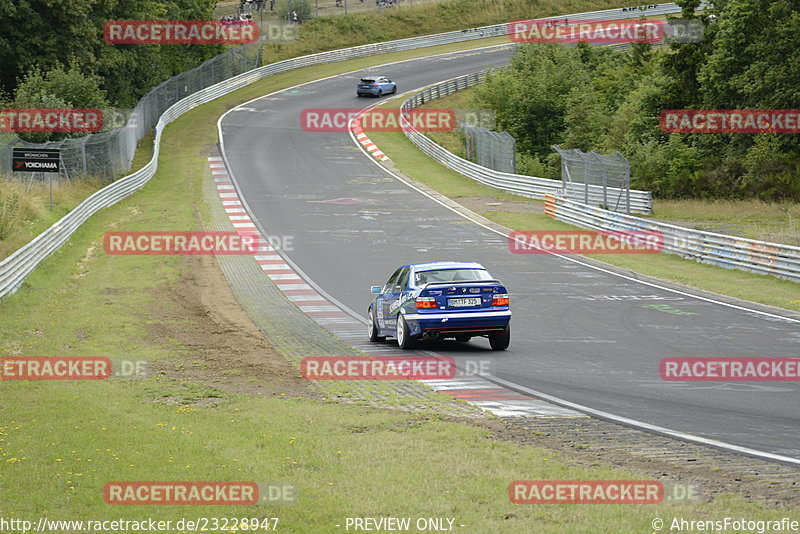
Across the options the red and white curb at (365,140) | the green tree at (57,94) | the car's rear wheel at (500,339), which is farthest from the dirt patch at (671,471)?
the red and white curb at (365,140)

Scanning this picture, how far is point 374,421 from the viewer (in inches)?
468

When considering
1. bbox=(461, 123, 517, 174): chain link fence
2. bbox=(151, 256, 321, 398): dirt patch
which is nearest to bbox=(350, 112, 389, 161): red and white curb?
bbox=(461, 123, 517, 174): chain link fence

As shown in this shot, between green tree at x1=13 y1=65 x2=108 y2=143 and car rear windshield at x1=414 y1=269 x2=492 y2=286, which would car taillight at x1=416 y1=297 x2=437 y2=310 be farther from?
green tree at x1=13 y1=65 x2=108 y2=143

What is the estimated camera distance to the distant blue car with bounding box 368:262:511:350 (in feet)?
55.1

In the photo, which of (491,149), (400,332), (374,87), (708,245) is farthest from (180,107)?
(400,332)

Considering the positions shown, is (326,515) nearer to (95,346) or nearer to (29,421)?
(29,421)

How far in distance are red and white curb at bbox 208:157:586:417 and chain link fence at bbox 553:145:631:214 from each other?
12092 millimetres

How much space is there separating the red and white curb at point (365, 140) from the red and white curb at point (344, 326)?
1122 cm

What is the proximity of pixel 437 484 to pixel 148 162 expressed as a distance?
41736 mm

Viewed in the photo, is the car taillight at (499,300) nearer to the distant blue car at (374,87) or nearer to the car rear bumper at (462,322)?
the car rear bumper at (462,322)

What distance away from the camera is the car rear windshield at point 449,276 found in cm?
1731

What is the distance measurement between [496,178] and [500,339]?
28.2 m

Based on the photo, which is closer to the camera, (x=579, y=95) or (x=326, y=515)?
(x=326, y=515)

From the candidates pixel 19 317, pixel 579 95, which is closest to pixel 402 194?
pixel 579 95
